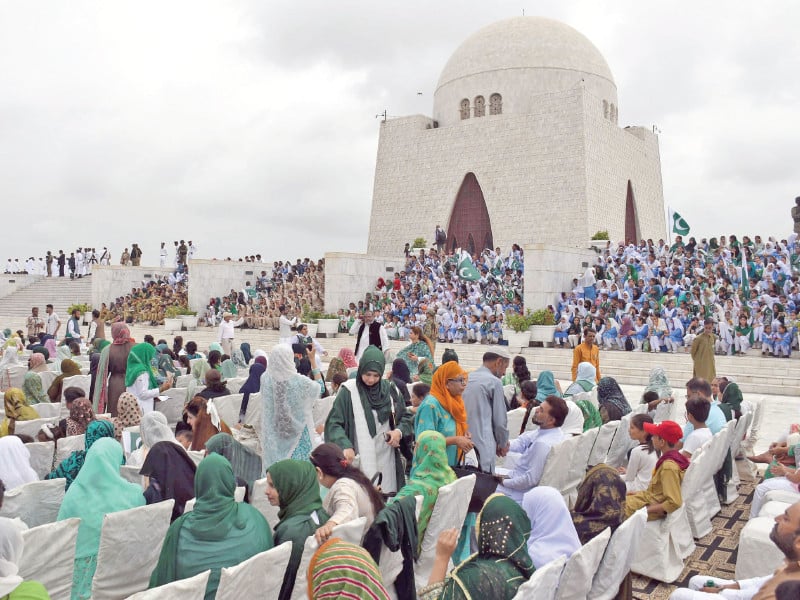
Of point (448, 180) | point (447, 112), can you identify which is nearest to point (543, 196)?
point (448, 180)

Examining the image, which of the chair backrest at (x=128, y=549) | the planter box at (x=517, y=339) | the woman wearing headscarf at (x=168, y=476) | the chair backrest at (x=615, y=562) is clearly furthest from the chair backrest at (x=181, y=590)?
the planter box at (x=517, y=339)

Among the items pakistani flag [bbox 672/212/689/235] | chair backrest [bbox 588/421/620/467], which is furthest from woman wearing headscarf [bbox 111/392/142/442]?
pakistani flag [bbox 672/212/689/235]

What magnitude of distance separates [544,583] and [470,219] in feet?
83.9

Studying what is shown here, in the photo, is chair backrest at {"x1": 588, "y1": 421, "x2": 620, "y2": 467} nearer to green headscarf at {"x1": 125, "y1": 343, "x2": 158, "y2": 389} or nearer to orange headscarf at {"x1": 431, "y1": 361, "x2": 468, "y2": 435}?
orange headscarf at {"x1": 431, "y1": 361, "x2": 468, "y2": 435}

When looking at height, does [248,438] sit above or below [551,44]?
below

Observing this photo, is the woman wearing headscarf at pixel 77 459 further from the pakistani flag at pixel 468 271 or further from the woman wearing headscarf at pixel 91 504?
the pakistani flag at pixel 468 271

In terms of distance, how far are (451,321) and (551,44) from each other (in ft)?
48.2

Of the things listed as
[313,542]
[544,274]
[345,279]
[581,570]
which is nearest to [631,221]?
[544,274]

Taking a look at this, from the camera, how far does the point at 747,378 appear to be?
13211 mm

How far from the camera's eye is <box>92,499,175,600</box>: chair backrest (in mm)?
3195

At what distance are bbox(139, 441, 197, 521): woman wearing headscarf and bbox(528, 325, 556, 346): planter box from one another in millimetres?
13810

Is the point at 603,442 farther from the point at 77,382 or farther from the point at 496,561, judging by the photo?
the point at 77,382

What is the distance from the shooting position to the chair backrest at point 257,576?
2.57 meters

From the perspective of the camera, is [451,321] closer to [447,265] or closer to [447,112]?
[447,265]
